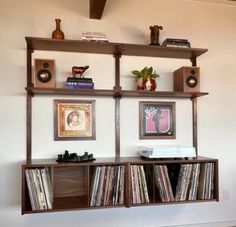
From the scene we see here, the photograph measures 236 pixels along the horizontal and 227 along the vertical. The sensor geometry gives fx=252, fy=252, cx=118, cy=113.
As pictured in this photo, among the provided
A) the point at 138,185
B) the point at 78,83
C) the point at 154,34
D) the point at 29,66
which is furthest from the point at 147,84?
the point at 29,66

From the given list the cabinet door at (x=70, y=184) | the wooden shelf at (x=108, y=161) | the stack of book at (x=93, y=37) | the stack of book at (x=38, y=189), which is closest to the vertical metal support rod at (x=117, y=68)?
the stack of book at (x=93, y=37)

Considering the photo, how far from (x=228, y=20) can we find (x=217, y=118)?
1.01m

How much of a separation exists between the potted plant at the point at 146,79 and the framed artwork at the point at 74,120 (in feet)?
1.49

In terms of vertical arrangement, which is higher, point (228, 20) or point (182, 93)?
point (228, 20)

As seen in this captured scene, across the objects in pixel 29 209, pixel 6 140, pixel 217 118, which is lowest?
pixel 29 209

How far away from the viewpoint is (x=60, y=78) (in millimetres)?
2221

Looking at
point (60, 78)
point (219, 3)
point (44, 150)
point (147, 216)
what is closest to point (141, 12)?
point (219, 3)

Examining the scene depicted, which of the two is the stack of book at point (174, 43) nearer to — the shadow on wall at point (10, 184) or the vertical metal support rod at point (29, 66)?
the vertical metal support rod at point (29, 66)

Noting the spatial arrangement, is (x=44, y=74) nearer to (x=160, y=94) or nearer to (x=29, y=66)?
(x=29, y=66)

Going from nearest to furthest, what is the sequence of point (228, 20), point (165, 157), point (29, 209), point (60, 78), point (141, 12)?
1. point (29, 209)
2. point (165, 157)
3. point (60, 78)
4. point (141, 12)
5. point (228, 20)

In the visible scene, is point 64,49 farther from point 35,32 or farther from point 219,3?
point 219,3

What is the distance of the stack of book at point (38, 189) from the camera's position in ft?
6.10

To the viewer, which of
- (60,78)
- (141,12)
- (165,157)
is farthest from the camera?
(141,12)

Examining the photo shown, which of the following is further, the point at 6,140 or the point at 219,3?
the point at 219,3
